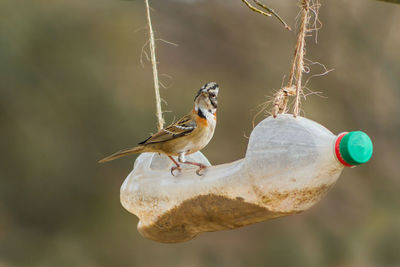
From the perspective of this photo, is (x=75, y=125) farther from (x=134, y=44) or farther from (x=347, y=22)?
(x=347, y=22)

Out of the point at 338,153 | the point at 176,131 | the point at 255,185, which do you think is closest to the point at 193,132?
the point at 176,131

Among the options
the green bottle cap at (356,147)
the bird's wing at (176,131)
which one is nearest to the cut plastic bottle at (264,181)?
the green bottle cap at (356,147)

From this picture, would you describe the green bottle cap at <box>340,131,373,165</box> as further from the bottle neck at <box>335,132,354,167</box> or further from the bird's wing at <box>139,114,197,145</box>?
the bird's wing at <box>139,114,197,145</box>

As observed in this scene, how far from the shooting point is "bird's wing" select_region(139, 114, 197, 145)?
1926mm

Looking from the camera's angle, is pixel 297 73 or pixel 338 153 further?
pixel 297 73

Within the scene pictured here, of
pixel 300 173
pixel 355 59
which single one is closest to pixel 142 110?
pixel 355 59

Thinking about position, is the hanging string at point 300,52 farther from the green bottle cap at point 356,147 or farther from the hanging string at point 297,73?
the green bottle cap at point 356,147

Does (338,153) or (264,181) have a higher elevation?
(338,153)

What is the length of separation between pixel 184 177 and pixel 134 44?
3870mm

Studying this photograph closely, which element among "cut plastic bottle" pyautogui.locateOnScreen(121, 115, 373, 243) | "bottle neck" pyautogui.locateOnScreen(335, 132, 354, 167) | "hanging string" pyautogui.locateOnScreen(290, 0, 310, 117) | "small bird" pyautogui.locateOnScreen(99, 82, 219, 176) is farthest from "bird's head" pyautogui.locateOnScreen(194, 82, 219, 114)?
"bottle neck" pyautogui.locateOnScreen(335, 132, 354, 167)

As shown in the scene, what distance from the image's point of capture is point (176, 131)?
6.42ft

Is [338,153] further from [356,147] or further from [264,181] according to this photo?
[264,181]

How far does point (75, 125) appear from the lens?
5.58 metres

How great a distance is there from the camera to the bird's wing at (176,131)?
6.32 feet
